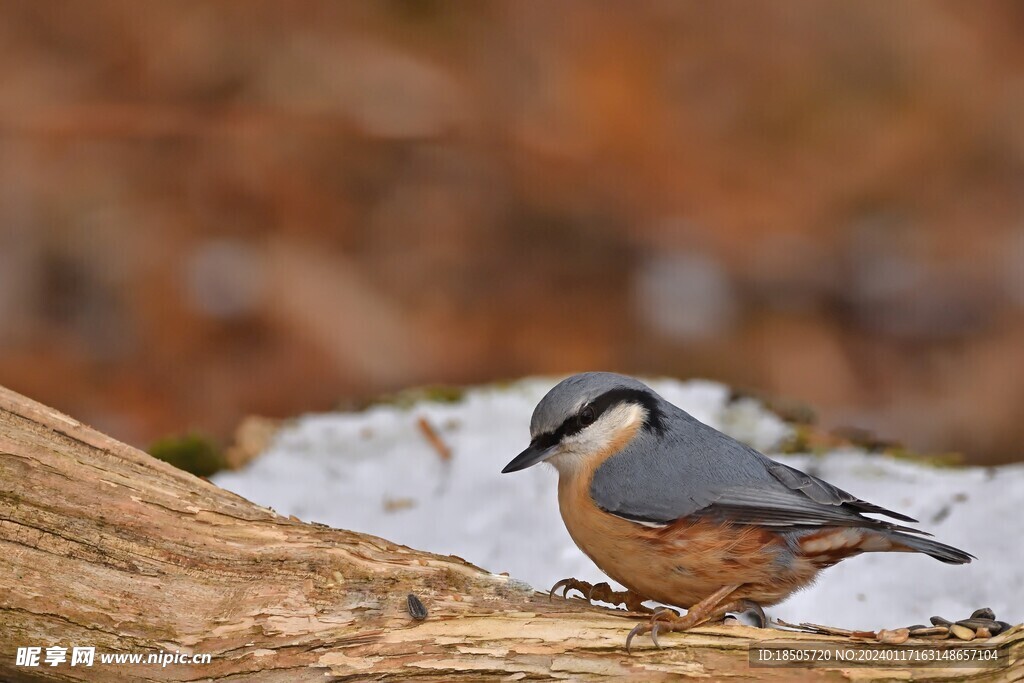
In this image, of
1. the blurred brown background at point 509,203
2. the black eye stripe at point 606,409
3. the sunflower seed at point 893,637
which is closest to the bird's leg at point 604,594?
the black eye stripe at point 606,409

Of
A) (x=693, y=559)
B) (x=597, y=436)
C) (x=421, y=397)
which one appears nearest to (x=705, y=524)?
(x=693, y=559)

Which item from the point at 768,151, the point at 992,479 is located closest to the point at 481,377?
the point at 768,151

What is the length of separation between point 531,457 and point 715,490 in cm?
47

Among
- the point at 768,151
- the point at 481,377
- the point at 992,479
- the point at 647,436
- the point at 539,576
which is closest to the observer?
the point at 647,436

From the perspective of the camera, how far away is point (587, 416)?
2828 millimetres

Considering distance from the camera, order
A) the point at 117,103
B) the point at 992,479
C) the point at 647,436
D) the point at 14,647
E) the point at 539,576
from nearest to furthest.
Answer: the point at 14,647 < the point at 647,436 < the point at 539,576 < the point at 992,479 < the point at 117,103

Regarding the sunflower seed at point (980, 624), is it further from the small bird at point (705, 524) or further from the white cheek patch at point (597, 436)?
the white cheek patch at point (597, 436)

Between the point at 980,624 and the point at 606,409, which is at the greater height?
the point at 606,409

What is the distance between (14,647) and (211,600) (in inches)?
16.5

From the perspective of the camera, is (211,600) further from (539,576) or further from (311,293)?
(311,293)

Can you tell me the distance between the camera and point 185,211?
6.09 m

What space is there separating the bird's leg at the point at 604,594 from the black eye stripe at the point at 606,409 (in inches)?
14.2

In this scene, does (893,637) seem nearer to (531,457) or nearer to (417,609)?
(531,457)

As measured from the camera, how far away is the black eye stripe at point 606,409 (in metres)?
2.81
